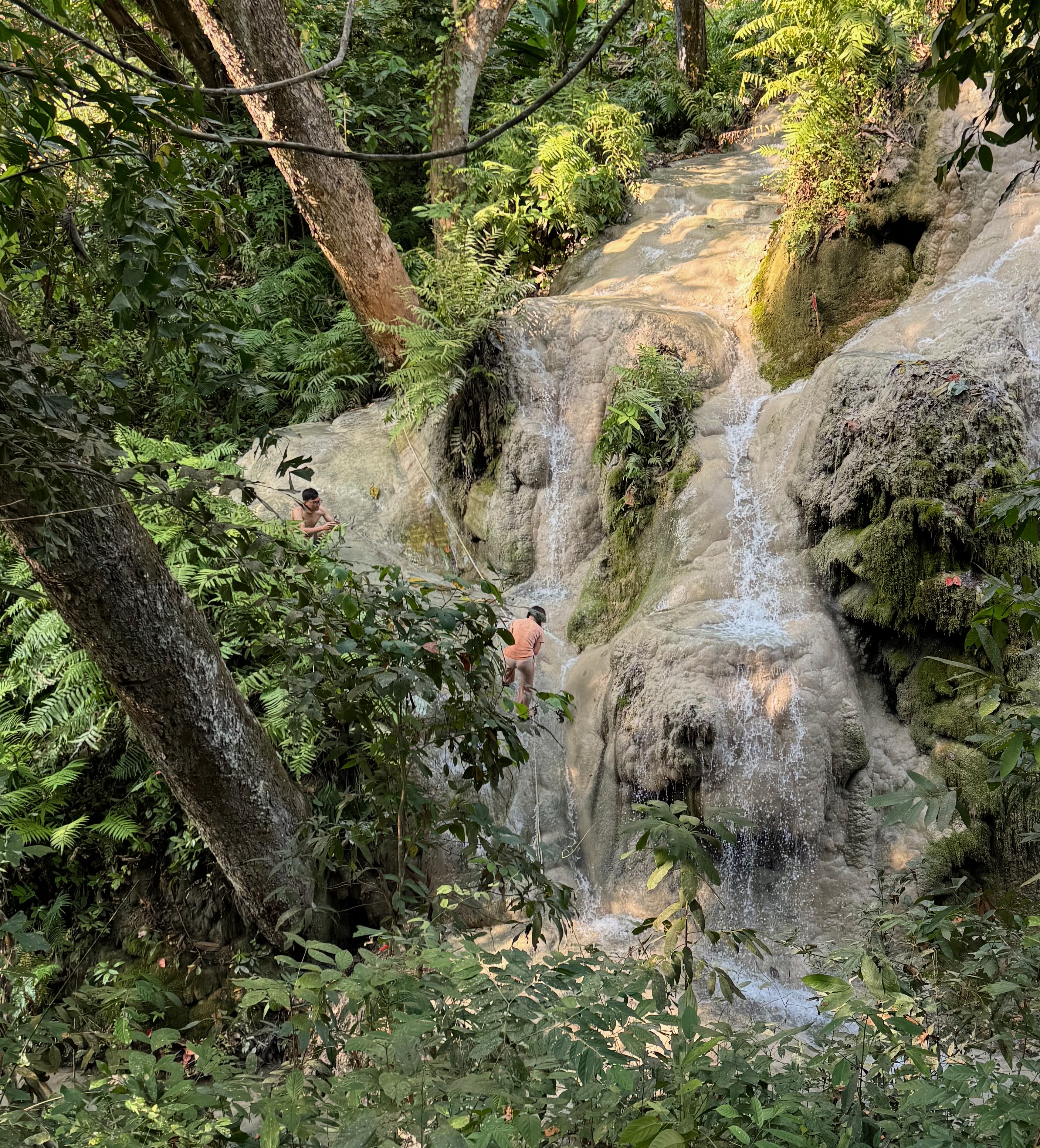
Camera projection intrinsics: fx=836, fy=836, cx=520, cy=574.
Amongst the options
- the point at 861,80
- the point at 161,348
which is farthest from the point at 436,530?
the point at 161,348

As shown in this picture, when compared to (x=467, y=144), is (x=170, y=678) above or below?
below

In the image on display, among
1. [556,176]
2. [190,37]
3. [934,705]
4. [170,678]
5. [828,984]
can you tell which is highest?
[190,37]

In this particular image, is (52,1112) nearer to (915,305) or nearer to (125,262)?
(125,262)

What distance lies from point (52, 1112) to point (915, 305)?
7.86 m

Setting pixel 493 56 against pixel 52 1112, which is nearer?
pixel 52 1112

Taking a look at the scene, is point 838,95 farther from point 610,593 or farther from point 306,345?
point 306,345

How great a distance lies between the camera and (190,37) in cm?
982

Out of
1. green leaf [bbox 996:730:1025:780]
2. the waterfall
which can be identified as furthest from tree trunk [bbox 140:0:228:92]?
green leaf [bbox 996:730:1025:780]

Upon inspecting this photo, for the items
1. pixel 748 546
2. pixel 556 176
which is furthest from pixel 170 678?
pixel 556 176

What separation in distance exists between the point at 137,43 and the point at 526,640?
17.0 feet

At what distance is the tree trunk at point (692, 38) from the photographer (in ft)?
42.4

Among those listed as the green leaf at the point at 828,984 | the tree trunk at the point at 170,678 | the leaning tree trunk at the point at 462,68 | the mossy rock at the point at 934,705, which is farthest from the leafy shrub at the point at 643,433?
the green leaf at the point at 828,984

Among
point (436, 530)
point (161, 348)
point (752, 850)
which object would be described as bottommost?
point (752, 850)

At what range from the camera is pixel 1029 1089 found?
1.64 meters
